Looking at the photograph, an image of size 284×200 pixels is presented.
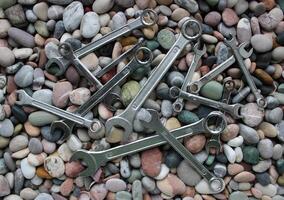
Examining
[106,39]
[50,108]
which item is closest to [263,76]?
[106,39]

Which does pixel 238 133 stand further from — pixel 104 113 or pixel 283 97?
pixel 104 113

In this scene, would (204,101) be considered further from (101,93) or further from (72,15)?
(72,15)

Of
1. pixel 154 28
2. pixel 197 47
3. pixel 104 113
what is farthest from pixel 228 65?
pixel 104 113

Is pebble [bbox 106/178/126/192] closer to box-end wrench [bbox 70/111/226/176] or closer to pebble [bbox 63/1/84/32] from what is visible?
box-end wrench [bbox 70/111/226/176]

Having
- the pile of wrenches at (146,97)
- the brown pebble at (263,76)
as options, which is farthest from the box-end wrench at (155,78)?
the brown pebble at (263,76)

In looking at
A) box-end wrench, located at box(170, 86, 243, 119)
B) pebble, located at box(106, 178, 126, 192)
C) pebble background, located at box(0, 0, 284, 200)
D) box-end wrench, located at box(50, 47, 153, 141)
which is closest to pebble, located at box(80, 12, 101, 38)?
pebble background, located at box(0, 0, 284, 200)

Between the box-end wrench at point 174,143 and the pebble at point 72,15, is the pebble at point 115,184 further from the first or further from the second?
the pebble at point 72,15

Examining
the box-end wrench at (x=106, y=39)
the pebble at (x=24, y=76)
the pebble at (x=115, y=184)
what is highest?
the box-end wrench at (x=106, y=39)
